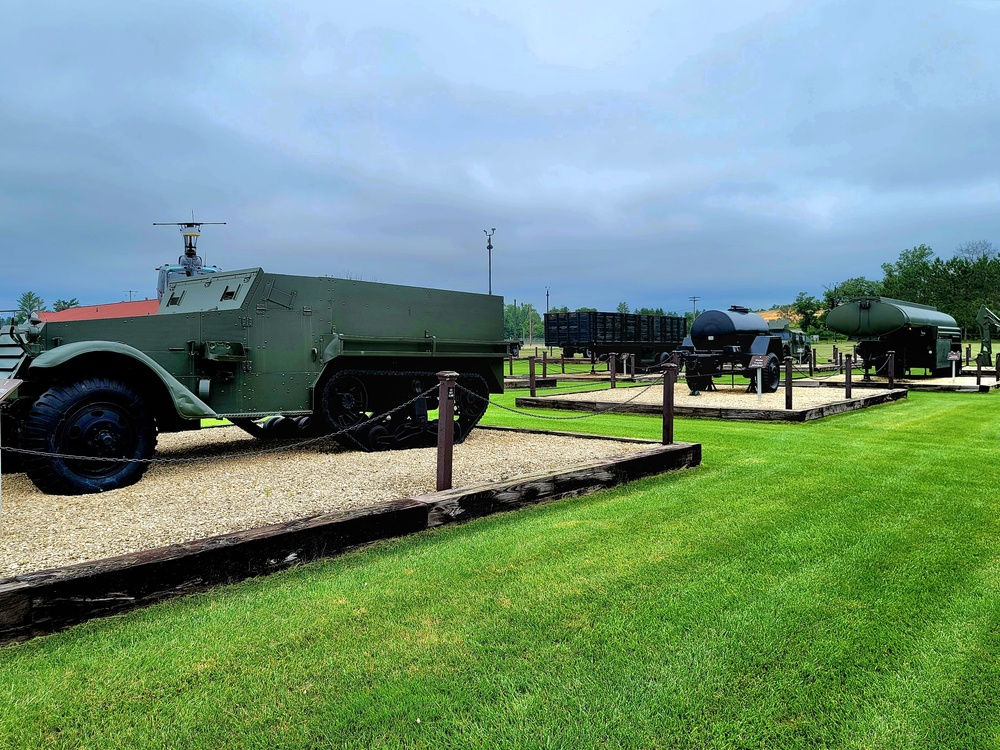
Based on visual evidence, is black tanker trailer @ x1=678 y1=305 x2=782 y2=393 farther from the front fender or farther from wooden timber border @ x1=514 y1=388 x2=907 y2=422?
the front fender

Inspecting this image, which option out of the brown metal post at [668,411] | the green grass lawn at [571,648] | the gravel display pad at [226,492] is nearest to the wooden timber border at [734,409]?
the brown metal post at [668,411]

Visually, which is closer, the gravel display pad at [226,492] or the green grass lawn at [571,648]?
the green grass lawn at [571,648]

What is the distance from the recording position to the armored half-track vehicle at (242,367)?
5577 millimetres

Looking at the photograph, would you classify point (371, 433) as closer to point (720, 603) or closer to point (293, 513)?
point (293, 513)

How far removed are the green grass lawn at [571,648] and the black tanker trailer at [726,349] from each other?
37.1 ft

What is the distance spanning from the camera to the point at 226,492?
5.53 m

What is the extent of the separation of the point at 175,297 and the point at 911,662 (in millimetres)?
7928

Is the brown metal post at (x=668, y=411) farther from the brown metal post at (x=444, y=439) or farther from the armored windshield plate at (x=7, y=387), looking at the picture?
the armored windshield plate at (x=7, y=387)

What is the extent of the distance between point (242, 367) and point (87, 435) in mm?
1637

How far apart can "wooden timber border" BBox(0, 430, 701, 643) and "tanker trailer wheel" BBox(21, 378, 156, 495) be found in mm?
2218

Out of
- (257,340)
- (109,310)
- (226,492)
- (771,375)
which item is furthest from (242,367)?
(771,375)

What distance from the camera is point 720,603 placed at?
3.41 m

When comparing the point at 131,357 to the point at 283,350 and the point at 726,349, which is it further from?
the point at 726,349

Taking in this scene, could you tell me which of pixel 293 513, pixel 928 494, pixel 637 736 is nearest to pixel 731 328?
pixel 928 494
